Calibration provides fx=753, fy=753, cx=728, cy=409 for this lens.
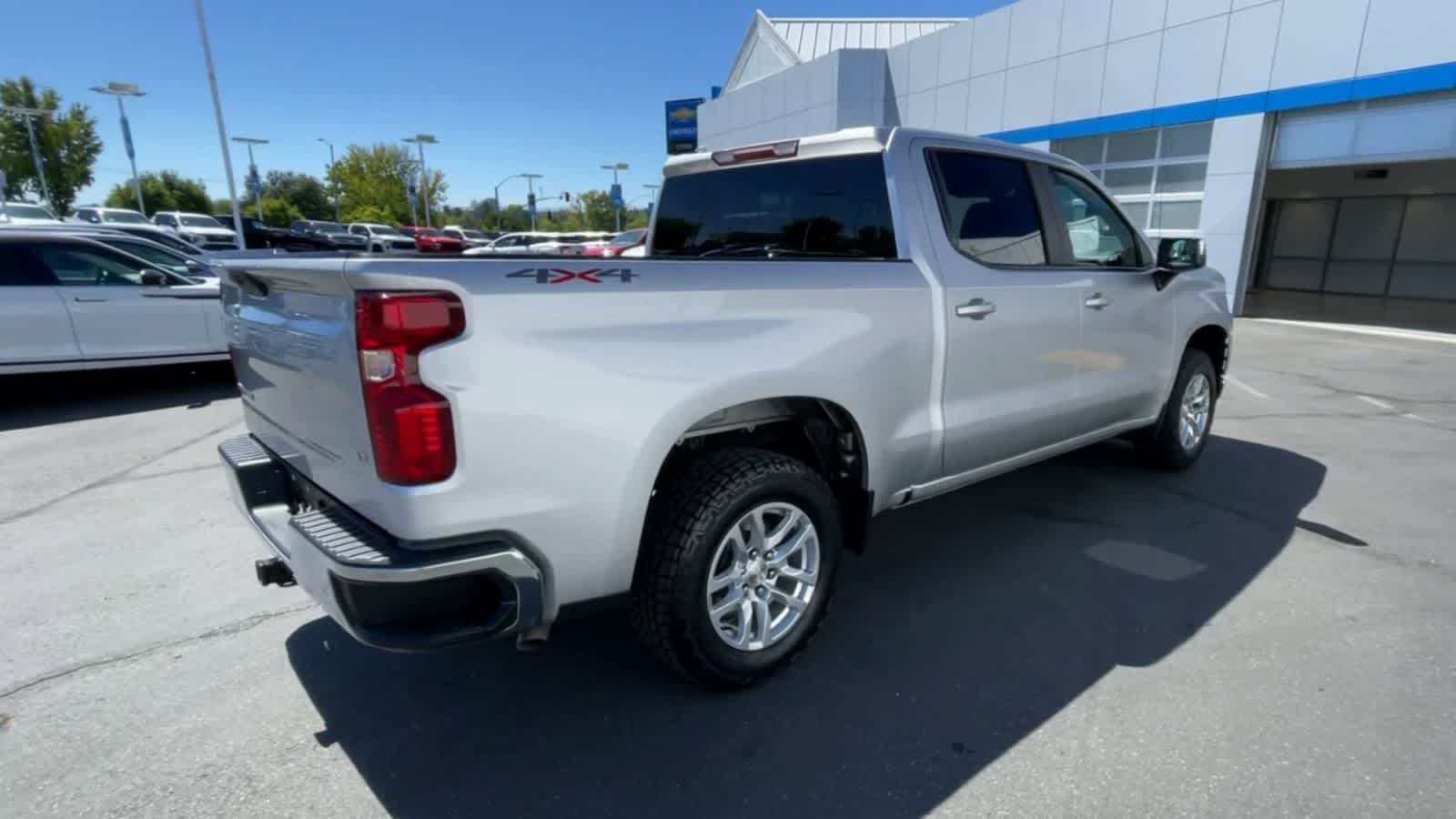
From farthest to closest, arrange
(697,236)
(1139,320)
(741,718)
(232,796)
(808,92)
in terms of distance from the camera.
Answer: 1. (808,92)
2. (1139,320)
3. (697,236)
4. (741,718)
5. (232,796)

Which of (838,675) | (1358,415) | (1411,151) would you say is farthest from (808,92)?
(838,675)

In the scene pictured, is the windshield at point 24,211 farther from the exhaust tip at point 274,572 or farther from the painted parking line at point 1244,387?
the painted parking line at point 1244,387

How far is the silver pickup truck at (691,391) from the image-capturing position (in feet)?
6.24

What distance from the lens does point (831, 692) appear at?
2686 mm

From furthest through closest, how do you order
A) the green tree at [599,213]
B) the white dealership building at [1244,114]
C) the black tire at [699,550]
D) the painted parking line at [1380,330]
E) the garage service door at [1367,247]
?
the green tree at [599,213] < the garage service door at [1367,247] < the white dealership building at [1244,114] < the painted parking line at [1380,330] < the black tire at [699,550]

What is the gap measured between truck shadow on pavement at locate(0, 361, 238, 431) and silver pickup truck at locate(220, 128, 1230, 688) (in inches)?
231

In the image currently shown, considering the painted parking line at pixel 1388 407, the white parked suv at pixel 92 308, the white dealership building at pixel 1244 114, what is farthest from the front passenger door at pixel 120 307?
the white dealership building at pixel 1244 114

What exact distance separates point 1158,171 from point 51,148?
67956mm

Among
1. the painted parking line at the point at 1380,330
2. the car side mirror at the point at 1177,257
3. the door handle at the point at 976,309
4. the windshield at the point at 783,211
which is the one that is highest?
the windshield at the point at 783,211

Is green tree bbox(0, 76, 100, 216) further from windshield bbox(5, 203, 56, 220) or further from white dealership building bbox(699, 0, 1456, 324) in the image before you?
white dealership building bbox(699, 0, 1456, 324)

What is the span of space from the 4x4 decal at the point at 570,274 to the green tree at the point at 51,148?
6841cm

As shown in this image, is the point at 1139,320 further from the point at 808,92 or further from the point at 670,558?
the point at 808,92

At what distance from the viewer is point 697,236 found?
12.7 ft

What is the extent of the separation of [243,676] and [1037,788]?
9.10ft
